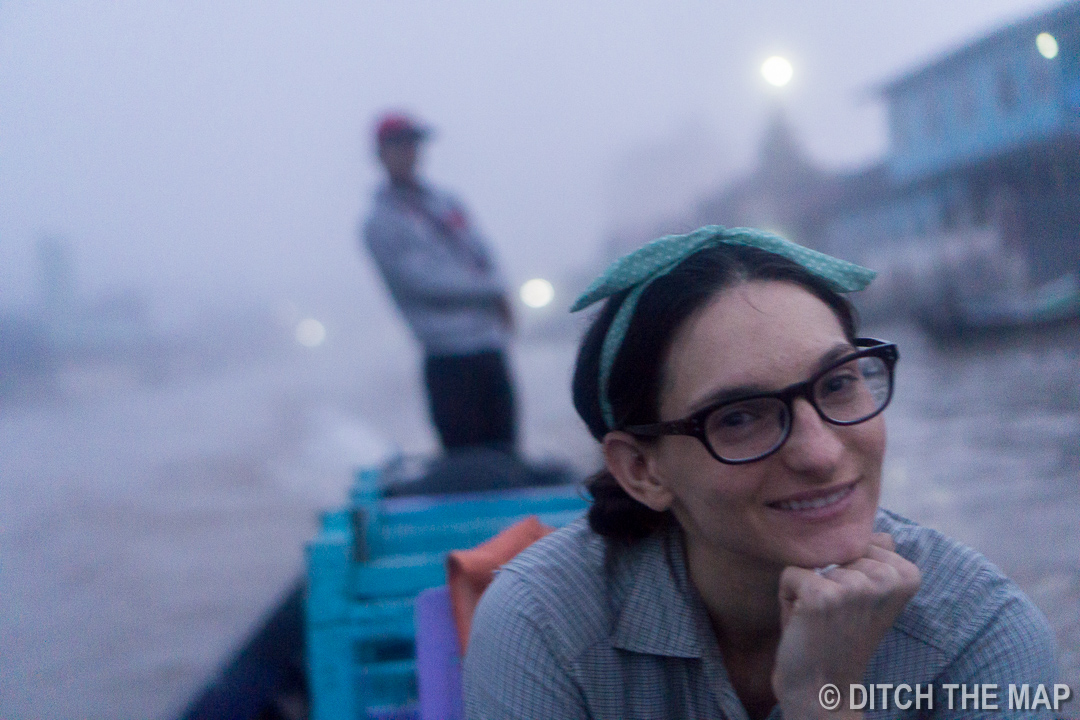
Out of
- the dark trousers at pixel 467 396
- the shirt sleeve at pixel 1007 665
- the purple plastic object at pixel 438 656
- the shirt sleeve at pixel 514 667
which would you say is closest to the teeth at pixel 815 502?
the shirt sleeve at pixel 1007 665

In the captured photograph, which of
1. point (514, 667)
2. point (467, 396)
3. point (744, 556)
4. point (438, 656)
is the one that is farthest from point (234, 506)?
point (744, 556)

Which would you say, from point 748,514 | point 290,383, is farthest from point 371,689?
point 290,383

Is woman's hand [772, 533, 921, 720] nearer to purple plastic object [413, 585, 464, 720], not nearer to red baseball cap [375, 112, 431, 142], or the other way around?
purple plastic object [413, 585, 464, 720]

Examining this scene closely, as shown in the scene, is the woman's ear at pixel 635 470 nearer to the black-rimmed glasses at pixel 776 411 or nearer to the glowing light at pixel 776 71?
the black-rimmed glasses at pixel 776 411

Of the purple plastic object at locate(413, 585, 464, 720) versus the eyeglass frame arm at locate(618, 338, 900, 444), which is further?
the purple plastic object at locate(413, 585, 464, 720)

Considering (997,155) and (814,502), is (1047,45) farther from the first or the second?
(814,502)

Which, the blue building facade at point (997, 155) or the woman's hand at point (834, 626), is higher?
the blue building facade at point (997, 155)

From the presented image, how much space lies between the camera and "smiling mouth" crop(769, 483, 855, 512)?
1.15 m

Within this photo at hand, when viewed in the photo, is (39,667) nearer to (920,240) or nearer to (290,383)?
(920,240)

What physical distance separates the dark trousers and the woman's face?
2.17 metres

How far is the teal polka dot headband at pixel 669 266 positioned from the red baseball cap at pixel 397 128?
2158 millimetres

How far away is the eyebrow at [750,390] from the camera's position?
1148 millimetres

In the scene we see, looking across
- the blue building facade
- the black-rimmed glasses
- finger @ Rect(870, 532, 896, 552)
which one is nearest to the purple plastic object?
the black-rimmed glasses

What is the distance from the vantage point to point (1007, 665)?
1140mm
